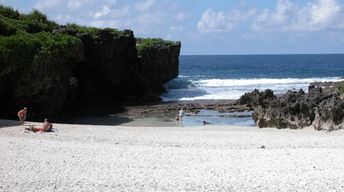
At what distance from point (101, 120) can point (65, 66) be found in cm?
454

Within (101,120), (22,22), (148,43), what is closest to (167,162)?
(101,120)

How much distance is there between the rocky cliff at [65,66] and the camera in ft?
102

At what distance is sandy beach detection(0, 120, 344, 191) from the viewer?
13.1 meters

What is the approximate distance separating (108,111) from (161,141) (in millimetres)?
19858

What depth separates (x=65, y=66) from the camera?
3497 cm

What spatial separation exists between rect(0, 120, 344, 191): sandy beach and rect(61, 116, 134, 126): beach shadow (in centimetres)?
1037

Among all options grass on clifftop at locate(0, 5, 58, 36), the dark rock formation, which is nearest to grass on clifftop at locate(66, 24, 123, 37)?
grass on clifftop at locate(0, 5, 58, 36)

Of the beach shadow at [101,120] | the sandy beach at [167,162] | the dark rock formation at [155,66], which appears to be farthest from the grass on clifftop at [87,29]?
the sandy beach at [167,162]

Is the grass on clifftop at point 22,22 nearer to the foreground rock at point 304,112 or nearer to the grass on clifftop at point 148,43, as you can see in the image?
the grass on clifftop at point 148,43

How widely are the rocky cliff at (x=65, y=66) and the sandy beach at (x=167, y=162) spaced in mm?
8466

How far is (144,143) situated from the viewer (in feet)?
67.7

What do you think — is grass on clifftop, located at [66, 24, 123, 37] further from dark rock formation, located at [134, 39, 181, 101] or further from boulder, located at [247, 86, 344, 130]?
boulder, located at [247, 86, 344, 130]

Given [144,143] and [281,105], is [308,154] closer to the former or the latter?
[144,143]

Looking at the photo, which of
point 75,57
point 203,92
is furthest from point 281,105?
point 203,92
